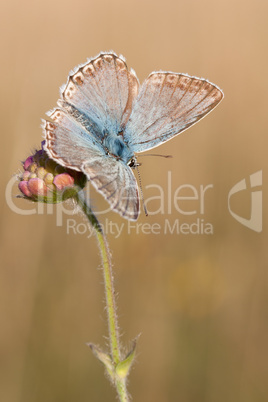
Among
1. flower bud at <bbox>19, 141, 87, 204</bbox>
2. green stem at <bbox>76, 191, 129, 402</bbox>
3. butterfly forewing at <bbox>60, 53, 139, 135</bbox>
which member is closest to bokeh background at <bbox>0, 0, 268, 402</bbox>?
green stem at <bbox>76, 191, 129, 402</bbox>

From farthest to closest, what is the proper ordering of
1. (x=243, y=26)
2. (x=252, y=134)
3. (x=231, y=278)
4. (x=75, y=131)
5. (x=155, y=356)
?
(x=243, y=26), (x=252, y=134), (x=231, y=278), (x=155, y=356), (x=75, y=131)

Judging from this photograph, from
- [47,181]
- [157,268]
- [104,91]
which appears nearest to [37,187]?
[47,181]

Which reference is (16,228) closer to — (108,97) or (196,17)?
(108,97)

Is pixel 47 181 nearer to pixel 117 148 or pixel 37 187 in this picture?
pixel 37 187

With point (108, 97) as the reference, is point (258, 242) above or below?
below

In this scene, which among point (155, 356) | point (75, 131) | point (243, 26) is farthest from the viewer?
point (243, 26)

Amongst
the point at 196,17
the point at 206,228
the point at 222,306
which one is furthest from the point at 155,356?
the point at 196,17
